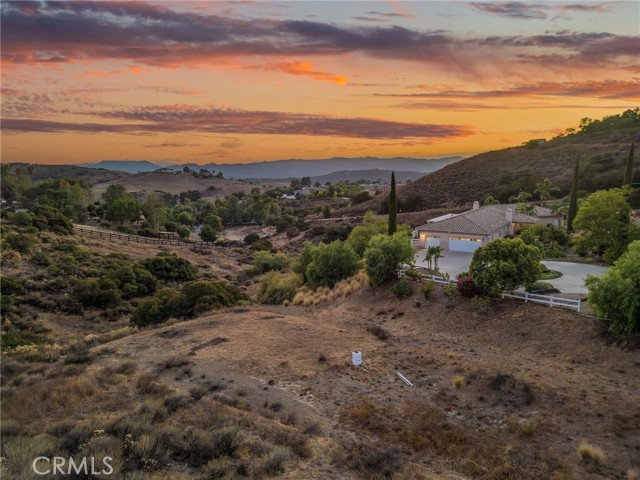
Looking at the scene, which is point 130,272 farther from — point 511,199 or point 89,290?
point 511,199

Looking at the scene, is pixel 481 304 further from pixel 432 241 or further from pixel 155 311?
pixel 155 311

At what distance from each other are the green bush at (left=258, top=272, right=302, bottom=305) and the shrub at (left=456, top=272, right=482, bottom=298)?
13.4 meters

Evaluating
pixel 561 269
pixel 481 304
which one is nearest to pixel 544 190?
pixel 561 269

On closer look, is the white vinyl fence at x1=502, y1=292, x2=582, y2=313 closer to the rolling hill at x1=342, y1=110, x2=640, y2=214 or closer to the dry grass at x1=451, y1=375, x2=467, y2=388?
the dry grass at x1=451, y1=375, x2=467, y2=388

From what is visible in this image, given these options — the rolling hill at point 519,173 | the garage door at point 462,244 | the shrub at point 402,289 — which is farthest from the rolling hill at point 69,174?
the shrub at point 402,289

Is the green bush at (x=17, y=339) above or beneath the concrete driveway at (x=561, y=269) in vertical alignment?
beneath

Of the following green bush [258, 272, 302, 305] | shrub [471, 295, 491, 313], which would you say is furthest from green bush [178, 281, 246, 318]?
shrub [471, 295, 491, 313]

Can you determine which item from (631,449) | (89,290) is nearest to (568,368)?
(631,449)

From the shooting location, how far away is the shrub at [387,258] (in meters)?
26.0

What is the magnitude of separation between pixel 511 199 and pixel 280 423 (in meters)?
70.1

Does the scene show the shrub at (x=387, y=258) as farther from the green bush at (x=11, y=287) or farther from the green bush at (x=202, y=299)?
the green bush at (x=11, y=287)

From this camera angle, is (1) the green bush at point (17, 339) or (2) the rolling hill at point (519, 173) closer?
(1) the green bush at point (17, 339)

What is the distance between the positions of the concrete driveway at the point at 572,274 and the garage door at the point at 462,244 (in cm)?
563

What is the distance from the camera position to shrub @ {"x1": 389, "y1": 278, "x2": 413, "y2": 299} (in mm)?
23797
